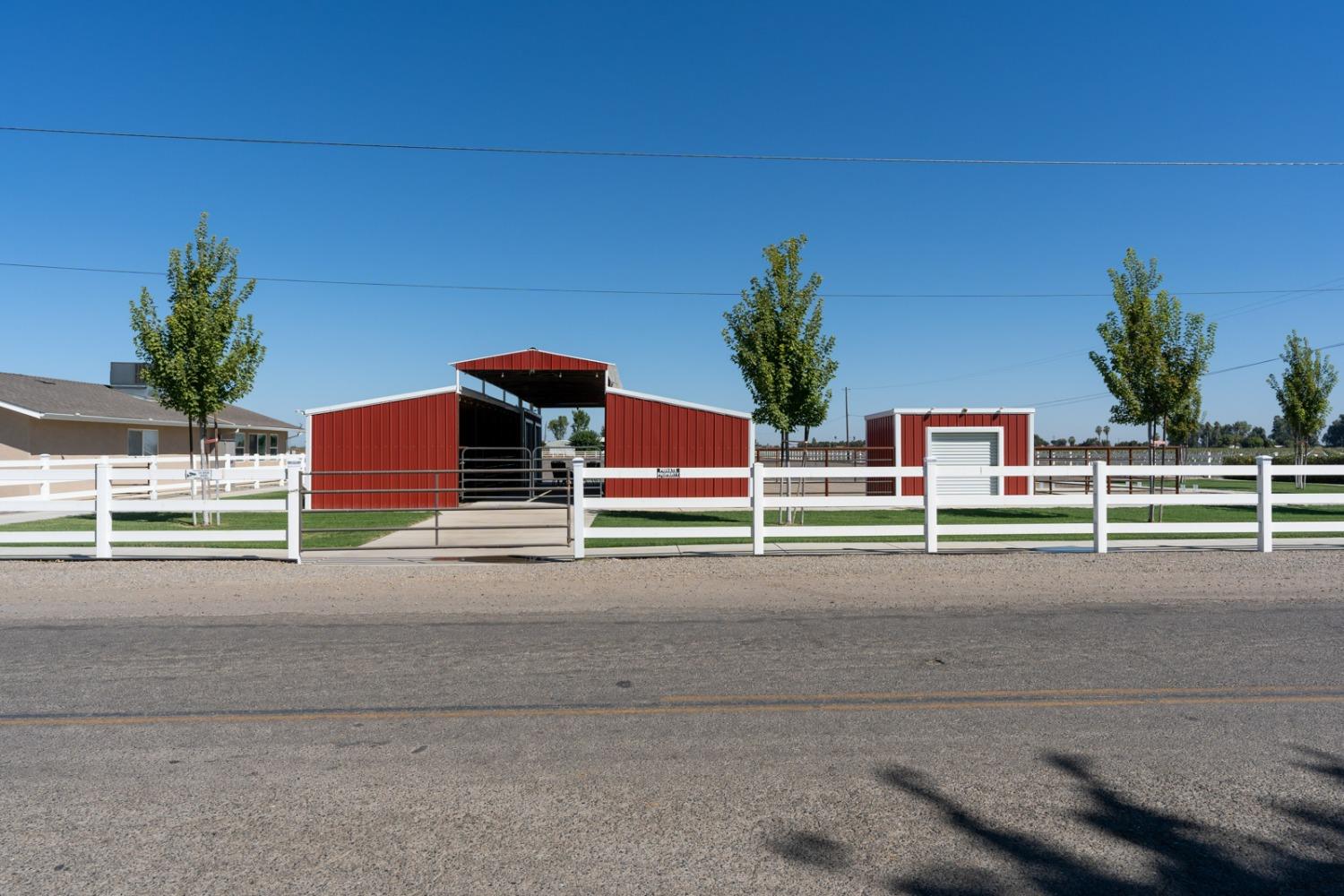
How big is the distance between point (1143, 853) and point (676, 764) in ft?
7.00

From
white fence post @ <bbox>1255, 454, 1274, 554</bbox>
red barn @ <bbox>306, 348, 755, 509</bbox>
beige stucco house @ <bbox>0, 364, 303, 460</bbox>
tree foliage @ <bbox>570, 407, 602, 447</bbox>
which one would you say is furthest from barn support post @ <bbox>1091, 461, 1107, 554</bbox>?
tree foliage @ <bbox>570, 407, 602, 447</bbox>

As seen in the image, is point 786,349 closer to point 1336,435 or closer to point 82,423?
point 82,423

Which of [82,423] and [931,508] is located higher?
[82,423]

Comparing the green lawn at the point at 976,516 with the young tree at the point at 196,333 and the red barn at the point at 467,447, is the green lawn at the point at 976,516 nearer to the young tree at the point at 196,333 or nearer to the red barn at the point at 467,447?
the red barn at the point at 467,447

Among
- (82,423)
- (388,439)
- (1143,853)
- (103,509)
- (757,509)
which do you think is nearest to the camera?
(1143,853)

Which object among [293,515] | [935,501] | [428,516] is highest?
[935,501]

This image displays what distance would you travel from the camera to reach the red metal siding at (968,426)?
995 inches

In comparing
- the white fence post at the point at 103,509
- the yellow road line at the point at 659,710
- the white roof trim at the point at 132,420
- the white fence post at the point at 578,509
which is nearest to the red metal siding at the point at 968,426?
the white fence post at the point at 578,509

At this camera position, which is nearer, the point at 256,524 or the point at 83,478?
the point at 83,478

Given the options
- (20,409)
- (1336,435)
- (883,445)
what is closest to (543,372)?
(883,445)

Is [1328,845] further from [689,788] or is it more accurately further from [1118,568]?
[1118,568]

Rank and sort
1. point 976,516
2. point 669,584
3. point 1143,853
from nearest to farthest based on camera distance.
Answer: point 1143,853 → point 669,584 → point 976,516

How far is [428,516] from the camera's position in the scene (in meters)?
20.3

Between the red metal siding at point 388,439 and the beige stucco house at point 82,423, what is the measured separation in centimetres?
470
